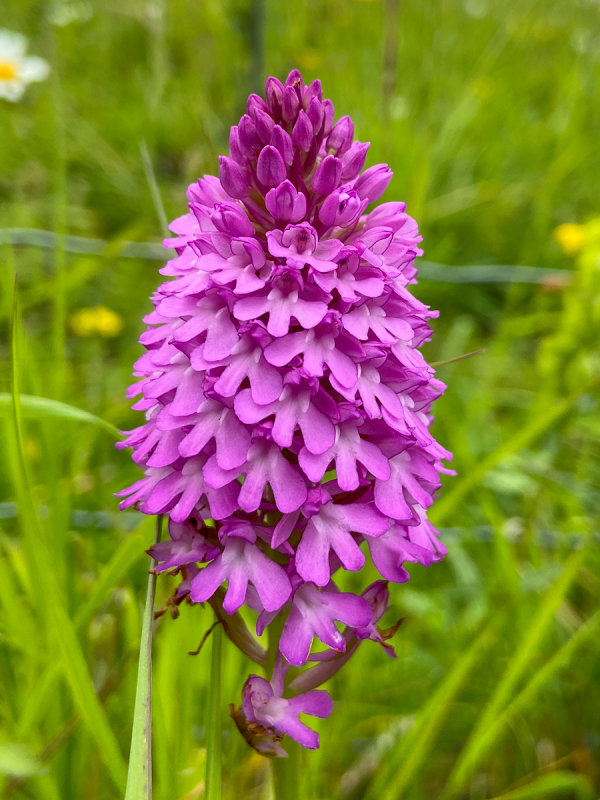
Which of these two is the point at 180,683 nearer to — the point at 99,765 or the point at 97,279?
the point at 99,765

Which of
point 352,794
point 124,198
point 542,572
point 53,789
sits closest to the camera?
point 53,789

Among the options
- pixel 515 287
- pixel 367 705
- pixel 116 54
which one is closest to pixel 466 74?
pixel 116 54

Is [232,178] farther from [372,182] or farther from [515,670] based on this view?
[515,670]

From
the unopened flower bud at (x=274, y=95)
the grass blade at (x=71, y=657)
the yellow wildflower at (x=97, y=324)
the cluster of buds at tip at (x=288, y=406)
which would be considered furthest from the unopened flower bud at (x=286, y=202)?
the yellow wildflower at (x=97, y=324)

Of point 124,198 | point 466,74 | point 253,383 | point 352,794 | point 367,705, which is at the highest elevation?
point 466,74

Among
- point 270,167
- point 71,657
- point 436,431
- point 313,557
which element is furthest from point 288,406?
point 436,431

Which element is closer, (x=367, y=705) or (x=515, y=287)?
(x=367, y=705)
